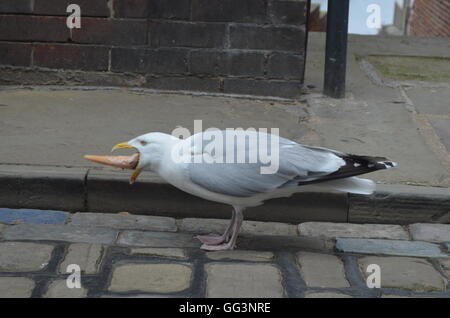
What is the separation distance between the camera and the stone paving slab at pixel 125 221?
4.54m

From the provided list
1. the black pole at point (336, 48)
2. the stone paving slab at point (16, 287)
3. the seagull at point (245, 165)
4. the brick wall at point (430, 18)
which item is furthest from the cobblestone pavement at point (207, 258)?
the brick wall at point (430, 18)

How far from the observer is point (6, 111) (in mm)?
5949

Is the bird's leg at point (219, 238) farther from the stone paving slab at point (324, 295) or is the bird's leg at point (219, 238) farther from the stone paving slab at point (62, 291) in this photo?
the stone paving slab at point (62, 291)

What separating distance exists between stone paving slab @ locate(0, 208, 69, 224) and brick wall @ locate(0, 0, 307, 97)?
229 cm

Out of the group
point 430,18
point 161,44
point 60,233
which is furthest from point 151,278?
point 430,18

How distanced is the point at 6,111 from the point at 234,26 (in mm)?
2029

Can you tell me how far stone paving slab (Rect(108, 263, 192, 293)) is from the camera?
366cm

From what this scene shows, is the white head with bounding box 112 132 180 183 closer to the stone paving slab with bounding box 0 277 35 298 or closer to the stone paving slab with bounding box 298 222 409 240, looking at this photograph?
the stone paving slab with bounding box 0 277 35 298

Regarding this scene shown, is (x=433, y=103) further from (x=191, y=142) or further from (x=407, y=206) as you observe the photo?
(x=191, y=142)

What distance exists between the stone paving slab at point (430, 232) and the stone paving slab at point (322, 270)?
670 millimetres

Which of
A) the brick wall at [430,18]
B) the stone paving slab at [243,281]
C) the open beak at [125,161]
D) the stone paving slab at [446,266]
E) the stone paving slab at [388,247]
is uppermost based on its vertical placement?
the brick wall at [430,18]
